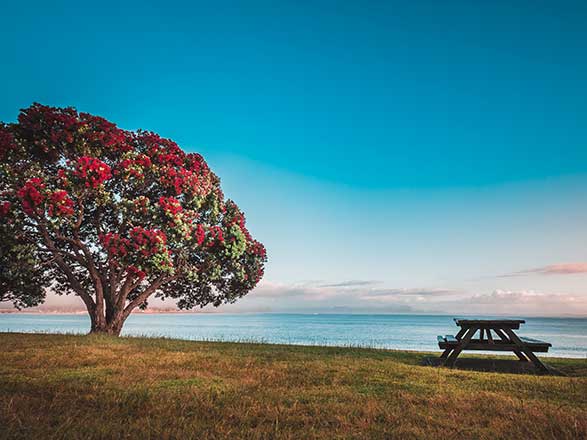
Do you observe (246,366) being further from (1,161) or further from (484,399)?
(1,161)

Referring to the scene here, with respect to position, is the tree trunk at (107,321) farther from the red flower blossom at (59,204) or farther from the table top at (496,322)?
the table top at (496,322)

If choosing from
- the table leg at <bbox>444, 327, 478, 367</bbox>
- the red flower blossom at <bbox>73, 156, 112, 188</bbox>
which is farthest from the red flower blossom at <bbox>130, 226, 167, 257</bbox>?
the table leg at <bbox>444, 327, 478, 367</bbox>

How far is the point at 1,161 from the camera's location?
1745cm

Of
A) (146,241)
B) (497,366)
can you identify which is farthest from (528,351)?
(146,241)

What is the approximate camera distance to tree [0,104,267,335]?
17109 mm

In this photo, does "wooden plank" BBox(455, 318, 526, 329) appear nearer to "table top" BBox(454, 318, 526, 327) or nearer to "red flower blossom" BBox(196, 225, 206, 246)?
"table top" BBox(454, 318, 526, 327)

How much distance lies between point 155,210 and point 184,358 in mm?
7984

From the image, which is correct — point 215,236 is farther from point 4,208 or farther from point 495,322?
point 495,322

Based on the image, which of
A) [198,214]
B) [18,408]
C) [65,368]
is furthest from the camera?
[198,214]

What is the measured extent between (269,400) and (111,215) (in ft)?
51.9

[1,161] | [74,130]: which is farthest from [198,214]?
[1,161]

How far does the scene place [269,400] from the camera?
725 cm

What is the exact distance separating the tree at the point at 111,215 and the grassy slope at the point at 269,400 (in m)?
6.65

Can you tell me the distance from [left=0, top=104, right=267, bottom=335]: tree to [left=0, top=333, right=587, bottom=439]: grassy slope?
21.8ft
